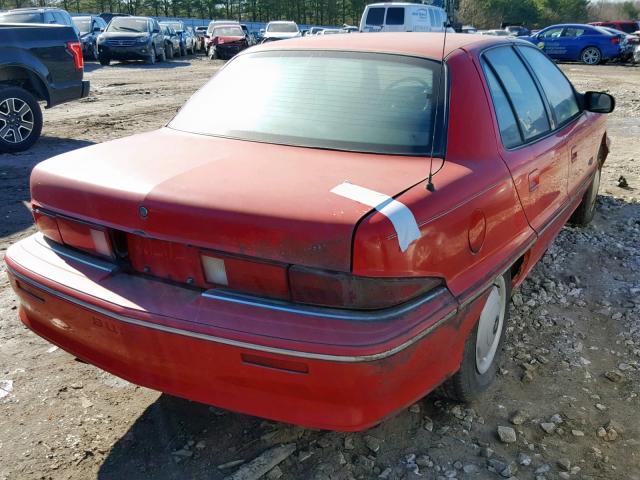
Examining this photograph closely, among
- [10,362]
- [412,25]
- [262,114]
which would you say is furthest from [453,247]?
[412,25]

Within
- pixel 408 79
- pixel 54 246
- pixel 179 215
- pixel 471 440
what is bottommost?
pixel 471 440

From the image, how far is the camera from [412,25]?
2167 centimetres

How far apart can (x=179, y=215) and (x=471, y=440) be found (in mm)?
1544

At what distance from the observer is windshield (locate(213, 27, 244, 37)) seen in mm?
28766

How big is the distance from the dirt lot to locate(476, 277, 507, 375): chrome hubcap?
0.18 meters

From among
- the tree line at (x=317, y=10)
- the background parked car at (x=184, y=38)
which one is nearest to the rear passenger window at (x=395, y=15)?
the background parked car at (x=184, y=38)

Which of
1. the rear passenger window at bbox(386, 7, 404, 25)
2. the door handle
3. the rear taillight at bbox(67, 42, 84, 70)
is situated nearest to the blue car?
the rear passenger window at bbox(386, 7, 404, 25)

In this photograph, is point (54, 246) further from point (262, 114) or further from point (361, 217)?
point (361, 217)

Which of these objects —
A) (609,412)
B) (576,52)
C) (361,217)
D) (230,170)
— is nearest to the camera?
(361,217)

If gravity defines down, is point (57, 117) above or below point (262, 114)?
below

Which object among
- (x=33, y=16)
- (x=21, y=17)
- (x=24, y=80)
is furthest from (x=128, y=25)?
(x=24, y=80)

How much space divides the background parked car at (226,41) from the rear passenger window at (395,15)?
8368 mm

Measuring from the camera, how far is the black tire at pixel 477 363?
2682 mm

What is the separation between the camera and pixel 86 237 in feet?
8.43
